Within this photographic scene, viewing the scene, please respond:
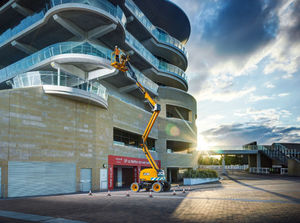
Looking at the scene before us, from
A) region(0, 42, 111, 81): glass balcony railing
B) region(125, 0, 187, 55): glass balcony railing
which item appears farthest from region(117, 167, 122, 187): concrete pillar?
region(125, 0, 187, 55): glass balcony railing

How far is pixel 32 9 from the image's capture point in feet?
105

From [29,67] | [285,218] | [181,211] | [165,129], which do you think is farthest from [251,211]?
[165,129]

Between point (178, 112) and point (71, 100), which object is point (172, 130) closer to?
point (178, 112)

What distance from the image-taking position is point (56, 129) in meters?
22.1

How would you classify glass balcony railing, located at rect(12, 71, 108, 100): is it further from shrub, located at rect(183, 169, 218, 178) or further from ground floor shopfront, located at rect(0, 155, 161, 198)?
shrub, located at rect(183, 169, 218, 178)

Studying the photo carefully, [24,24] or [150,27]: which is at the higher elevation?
[150,27]

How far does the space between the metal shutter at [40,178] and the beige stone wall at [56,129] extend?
0.42m

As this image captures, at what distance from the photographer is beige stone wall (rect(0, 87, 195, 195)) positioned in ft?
62.3

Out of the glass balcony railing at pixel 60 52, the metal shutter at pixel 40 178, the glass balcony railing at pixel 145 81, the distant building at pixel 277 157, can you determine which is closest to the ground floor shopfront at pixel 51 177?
the metal shutter at pixel 40 178

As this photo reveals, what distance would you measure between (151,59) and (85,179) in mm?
Result: 21973

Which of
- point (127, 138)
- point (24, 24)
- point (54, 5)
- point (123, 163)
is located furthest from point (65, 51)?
point (127, 138)

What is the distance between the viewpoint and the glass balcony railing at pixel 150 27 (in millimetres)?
35763

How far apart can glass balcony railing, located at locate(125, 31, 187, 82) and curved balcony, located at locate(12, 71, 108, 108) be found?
1183 cm

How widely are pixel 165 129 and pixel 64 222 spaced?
33046mm
